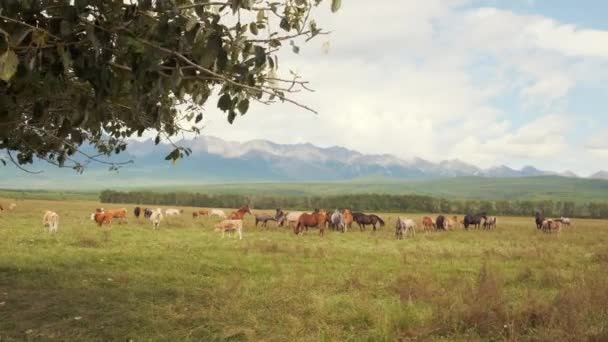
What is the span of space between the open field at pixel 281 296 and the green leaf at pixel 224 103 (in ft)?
17.4

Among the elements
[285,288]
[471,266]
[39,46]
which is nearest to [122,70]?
[39,46]

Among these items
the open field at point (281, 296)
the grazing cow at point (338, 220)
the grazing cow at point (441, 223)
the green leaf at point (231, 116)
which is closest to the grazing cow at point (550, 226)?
the grazing cow at point (441, 223)

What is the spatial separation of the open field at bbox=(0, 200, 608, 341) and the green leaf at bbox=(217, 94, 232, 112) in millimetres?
5297

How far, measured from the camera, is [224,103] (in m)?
4.48

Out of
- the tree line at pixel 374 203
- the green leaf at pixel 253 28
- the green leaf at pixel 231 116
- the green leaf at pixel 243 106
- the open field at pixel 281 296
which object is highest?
the green leaf at pixel 253 28

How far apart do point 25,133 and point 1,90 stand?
3.88m

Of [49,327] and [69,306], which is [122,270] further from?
[49,327]

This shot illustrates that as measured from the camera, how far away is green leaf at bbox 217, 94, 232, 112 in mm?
4461

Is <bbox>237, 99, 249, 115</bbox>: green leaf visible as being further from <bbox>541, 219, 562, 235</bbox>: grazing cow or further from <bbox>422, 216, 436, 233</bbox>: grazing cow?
<bbox>541, 219, 562, 235</bbox>: grazing cow

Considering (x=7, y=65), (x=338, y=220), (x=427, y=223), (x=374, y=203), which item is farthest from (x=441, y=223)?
(x=374, y=203)

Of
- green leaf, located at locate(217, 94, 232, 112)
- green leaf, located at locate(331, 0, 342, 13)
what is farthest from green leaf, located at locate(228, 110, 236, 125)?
green leaf, located at locate(331, 0, 342, 13)

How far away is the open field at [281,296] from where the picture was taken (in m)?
8.95

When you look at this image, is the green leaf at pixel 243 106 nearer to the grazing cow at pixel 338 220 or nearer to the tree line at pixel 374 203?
the grazing cow at pixel 338 220

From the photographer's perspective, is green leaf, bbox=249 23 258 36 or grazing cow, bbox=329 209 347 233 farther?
grazing cow, bbox=329 209 347 233
